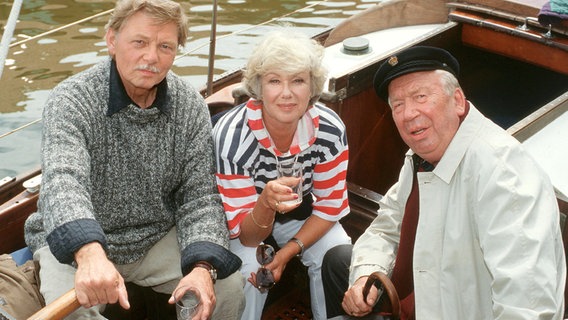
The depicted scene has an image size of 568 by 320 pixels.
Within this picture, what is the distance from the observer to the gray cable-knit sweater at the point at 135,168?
6.35 feet

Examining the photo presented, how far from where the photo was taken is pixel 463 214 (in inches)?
69.4

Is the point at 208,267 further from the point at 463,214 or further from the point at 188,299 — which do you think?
the point at 463,214

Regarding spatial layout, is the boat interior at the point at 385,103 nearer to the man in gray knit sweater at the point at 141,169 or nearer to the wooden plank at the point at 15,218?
the wooden plank at the point at 15,218

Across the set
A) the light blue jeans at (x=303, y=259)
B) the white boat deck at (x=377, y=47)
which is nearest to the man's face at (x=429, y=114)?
the light blue jeans at (x=303, y=259)

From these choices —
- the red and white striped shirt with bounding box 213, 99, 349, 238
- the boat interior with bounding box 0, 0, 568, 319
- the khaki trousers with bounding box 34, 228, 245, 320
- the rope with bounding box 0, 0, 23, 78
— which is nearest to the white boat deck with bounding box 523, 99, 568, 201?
the boat interior with bounding box 0, 0, 568, 319

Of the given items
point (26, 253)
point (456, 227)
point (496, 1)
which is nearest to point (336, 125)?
point (456, 227)

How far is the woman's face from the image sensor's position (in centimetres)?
215

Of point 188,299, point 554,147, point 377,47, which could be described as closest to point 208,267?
point 188,299

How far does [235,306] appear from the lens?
2123 millimetres

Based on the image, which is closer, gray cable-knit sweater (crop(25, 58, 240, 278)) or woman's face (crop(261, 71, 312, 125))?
gray cable-knit sweater (crop(25, 58, 240, 278))

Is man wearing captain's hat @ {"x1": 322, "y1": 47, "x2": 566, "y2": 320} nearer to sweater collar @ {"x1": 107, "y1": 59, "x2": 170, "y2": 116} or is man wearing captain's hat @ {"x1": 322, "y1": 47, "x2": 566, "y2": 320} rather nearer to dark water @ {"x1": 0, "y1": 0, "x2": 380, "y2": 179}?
sweater collar @ {"x1": 107, "y1": 59, "x2": 170, "y2": 116}

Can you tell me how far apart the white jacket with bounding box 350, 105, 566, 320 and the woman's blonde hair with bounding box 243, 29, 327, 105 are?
1.87 feet

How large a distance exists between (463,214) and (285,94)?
2.31 feet

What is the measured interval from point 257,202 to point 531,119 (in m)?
1.25
